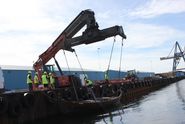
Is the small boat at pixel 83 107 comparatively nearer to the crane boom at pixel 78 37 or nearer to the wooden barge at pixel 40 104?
the wooden barge at pixel 40 104

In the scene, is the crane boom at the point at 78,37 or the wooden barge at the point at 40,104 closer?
the wooden barge at the point at 40,104

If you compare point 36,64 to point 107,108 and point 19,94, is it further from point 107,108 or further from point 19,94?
point 19,94

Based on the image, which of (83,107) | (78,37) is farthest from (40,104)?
(78,37)

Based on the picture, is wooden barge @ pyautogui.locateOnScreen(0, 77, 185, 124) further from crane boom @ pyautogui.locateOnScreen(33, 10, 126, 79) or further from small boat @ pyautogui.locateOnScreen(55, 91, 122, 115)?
crane boom @ pyautogui.locateOnScreen(33, 10, 126, 79)

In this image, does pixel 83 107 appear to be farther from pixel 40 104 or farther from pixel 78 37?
pixel 78 37

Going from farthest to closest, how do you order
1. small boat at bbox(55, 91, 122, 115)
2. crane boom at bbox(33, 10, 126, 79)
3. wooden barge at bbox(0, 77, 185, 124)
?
crane boom at bbox(33, 10, 126, 79), small boat at bbox(55, 91, 122, 115), wooden barge at bbox(0, 77, 185, 124)

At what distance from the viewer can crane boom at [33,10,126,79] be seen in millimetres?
26625

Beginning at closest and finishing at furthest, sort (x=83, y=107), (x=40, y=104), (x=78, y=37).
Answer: (x=40, y=104), (x=83, y=107), (x=78, y=37)

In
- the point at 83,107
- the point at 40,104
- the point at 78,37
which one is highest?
the point at 78,37

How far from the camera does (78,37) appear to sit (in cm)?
2823

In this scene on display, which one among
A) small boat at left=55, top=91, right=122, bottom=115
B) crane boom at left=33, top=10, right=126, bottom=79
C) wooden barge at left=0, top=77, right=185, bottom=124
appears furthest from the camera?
crane boom at left=33, top=10, right=126, bottom=79

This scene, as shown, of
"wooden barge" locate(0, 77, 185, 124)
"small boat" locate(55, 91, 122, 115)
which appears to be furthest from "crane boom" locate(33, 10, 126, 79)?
"small boat" locate(55, 91, 122, 115)

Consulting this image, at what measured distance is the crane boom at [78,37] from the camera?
87.4 feet

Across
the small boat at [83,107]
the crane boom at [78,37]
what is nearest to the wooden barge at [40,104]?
the small boat at [83,107]
